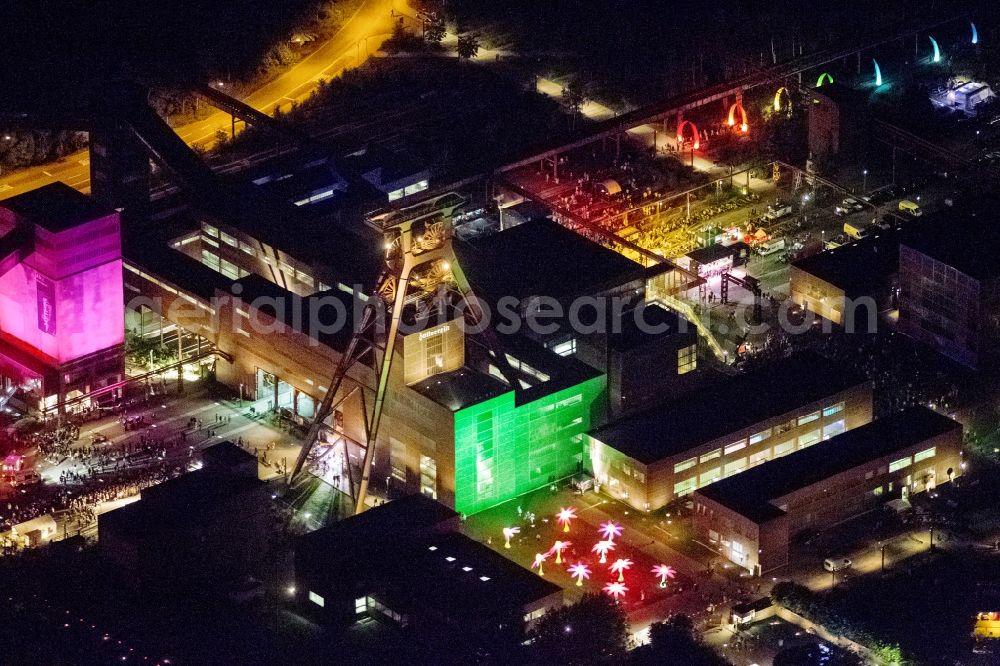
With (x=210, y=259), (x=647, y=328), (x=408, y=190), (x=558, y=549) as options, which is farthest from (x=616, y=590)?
(x=408, y=190)

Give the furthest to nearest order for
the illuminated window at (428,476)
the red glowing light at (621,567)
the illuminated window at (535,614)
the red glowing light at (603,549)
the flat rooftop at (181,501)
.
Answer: the illuminated window at (428,476) < the red glowing light at (603,549) < the red glowing light at (621,567) < the flat rooftop at (181,501) < the illuminated window at (535,614)

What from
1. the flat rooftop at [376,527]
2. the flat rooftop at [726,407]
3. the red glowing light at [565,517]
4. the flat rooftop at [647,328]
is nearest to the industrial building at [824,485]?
the flat rooftop at [726,407]

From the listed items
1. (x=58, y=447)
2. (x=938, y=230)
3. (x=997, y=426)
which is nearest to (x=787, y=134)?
(x=938, y=230)

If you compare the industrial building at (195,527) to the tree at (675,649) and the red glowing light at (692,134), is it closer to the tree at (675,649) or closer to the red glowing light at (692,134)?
the tree at (675,649)

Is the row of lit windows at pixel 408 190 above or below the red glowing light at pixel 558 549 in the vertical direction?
above

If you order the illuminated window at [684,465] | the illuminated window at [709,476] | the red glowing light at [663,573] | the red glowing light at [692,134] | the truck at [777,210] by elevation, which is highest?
the red glowing light at [692,134]

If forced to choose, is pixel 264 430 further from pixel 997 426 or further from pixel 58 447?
pixel 997 426

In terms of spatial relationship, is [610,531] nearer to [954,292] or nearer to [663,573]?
[663,573]

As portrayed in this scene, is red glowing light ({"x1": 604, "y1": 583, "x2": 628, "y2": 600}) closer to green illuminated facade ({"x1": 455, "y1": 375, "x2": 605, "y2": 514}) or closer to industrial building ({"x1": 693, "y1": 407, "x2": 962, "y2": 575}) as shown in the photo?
industrial building ({"x1": 693, "y1": 407, "x2": 962, "y2": 575})

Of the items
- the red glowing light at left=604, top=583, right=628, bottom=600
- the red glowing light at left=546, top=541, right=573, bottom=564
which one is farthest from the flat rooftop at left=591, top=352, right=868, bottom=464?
the red glowing light at left=604, top=583, right=628, bottom=600
